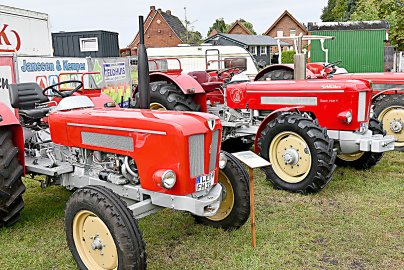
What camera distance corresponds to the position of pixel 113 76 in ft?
34.0

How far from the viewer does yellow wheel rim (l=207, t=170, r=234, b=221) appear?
367 centimetres

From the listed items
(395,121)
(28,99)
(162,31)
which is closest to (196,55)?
(395,121)

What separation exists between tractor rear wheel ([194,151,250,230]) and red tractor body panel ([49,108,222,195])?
386 mm

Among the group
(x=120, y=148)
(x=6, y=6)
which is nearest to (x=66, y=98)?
(x=120, y=148)

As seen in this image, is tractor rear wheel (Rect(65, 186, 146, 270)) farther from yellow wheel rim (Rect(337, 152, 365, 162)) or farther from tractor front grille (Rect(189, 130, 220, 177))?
yellow wheel rim (Rect(337, 152, 365, 162))

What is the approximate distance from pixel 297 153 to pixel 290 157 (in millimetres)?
91

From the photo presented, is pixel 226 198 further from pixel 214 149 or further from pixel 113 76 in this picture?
pixel 113 76

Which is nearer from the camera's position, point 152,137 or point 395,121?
point 152,137

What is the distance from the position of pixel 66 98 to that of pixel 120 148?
3.08 ft

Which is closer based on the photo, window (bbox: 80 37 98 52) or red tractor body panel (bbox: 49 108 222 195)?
red tractor body panel (bbox: 49 108 222 195)

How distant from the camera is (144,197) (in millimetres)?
3193

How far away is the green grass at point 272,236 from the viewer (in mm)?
3279

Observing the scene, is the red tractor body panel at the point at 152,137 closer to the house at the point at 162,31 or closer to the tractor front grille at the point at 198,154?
the tractor front grille at the point at 198,154

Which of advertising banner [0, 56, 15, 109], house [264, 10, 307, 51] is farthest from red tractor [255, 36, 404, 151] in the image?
house [264, 10, 307, 51]
